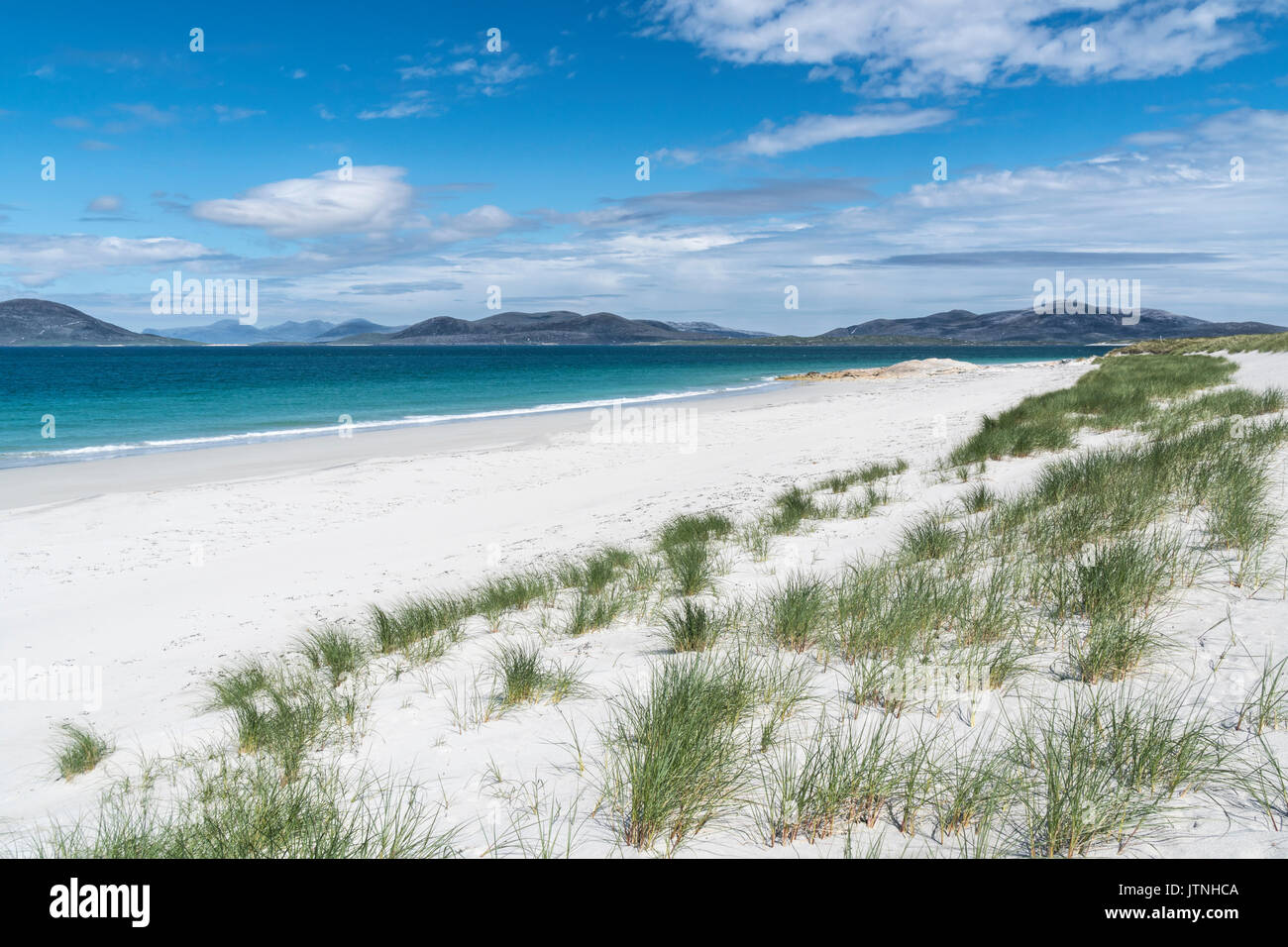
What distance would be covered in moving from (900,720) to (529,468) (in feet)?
43.7

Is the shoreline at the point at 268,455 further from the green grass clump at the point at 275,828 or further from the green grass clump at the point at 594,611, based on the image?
the green grass clump at the point at 275,828

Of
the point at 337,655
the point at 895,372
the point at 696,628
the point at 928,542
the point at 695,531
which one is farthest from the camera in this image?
the point at 895,372

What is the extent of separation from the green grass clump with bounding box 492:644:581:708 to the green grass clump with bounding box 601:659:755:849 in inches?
24.4

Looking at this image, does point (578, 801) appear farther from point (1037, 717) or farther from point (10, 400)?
point (10, 400)

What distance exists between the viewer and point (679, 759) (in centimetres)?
269

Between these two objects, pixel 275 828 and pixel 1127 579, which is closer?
pixel 275 828

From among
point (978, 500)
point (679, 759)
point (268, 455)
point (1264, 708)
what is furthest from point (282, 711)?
point (268, 455)

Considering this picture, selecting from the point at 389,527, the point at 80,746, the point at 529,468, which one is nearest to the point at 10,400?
the point at 529,468

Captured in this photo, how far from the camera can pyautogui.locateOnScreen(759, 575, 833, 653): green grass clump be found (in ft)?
14.2

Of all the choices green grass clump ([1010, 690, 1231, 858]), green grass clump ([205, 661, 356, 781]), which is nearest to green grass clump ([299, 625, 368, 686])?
green grass clump ([205, 661, 356, 781])

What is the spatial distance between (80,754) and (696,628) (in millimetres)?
3735

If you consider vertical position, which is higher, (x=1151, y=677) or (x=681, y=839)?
(x=1151, y=677)

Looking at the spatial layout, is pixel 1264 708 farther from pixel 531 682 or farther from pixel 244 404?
pixel 244 404

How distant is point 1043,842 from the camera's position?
2254 mm
